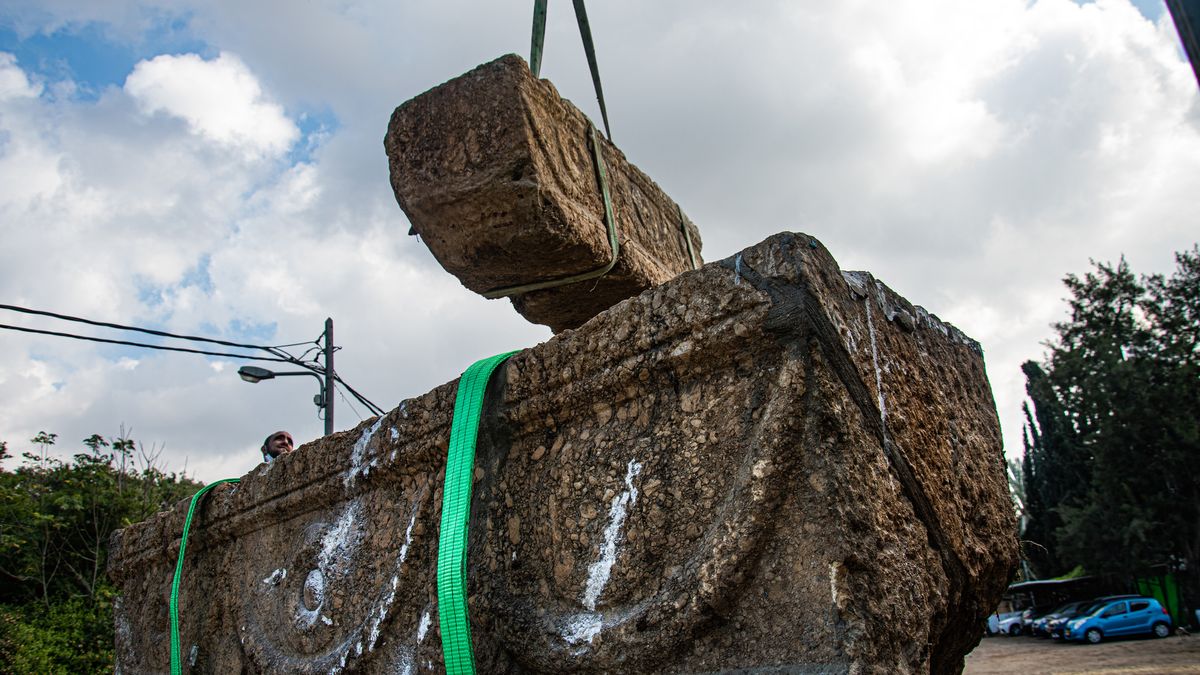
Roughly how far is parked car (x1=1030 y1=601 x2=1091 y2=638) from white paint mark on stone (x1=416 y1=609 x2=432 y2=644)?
23.0 metres

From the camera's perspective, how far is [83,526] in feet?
30.5

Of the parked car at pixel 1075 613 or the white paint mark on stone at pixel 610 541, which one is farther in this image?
the parked car at pixel 1075 613

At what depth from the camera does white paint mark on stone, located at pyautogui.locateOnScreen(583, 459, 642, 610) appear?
4.58 ft

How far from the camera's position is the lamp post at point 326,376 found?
27.9 feet

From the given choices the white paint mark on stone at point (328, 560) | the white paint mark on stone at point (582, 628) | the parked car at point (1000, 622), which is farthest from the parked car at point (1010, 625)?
the white paint mark on stone at point (582, 628)

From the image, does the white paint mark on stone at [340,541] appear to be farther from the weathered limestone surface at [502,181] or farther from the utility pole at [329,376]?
the utility pole at [329,376]

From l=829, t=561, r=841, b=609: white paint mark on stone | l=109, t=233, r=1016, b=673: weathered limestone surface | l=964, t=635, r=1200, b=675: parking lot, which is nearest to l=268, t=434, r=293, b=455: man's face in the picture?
l=109, t=233, r=1016, b=673: weathered limestone surface

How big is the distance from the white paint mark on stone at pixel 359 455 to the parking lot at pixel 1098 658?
14114 millimetres

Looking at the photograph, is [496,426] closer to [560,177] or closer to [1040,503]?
[560,177]

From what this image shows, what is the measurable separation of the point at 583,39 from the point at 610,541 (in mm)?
1600

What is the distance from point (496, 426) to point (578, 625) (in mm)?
445

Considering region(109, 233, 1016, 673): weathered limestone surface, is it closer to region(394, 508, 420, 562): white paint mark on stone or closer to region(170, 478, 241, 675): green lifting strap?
region(394, 508, 420, 562): white paint mark on stone

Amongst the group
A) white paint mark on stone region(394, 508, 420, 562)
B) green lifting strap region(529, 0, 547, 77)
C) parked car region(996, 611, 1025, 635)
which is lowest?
parked car region(996, 611, 1025, 635)

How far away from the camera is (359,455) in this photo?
1926mm
